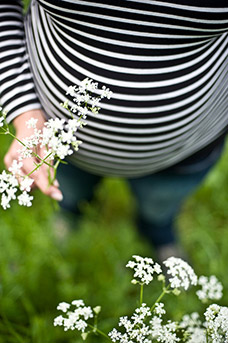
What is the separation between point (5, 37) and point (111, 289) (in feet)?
2.70

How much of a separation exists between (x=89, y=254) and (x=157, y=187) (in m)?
0.46

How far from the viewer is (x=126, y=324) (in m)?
0.50

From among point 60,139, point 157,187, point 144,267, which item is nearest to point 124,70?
point 60,139

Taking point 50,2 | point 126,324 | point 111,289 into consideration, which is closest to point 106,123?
point 50,2

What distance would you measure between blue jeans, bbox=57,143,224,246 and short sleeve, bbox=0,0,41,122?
10.9 inches

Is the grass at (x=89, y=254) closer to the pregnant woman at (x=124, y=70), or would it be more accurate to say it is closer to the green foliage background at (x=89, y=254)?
the green foliage background at (x=89, y=254)

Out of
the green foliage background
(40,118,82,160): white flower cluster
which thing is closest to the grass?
the green foliage background

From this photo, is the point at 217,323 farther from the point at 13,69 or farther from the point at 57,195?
the point at 13,69

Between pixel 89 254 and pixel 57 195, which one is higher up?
pixel 89 254

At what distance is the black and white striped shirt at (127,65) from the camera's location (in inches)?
21.2

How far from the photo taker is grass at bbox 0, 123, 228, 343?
3.57ft

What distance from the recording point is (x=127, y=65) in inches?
22.5

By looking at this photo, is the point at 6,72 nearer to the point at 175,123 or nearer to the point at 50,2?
the point at 50,2

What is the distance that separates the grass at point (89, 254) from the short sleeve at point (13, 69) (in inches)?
22.0
